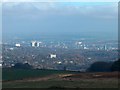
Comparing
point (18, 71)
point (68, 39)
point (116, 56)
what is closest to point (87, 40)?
point (68, 39)

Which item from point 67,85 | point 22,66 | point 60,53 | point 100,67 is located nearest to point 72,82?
point 67,85

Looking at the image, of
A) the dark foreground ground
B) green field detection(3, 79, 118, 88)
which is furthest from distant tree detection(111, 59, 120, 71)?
green field detection(3, 79, 118, 88)

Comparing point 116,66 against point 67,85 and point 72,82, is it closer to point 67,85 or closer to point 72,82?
point 72,82

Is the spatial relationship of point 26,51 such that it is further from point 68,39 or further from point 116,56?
point 116,56

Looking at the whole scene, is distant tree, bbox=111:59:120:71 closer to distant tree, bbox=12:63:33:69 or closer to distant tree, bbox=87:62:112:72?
distant tree, bbox=87:62:112:72

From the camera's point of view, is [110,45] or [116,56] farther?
[110,45]

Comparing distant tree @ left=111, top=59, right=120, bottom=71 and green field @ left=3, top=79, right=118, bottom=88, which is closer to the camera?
green field @ left=3, top=79, right=118, bottom=88

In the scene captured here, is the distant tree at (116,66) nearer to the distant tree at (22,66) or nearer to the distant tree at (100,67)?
the distant tree at (100,67)

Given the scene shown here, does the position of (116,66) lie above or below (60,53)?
below
